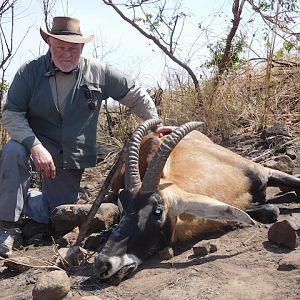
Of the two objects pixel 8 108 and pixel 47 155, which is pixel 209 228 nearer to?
pixel 47 155

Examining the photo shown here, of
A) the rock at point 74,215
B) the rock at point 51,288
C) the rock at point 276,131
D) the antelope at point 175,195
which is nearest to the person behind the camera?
the rock at point 51,288

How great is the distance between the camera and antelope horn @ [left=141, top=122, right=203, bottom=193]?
4535 millimetres

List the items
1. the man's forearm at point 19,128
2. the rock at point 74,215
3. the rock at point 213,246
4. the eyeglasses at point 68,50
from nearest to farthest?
the rock at point 213,246
the man's forearm at point 19,128
the rock at point 74,215
the eyeglasses at point 68,50

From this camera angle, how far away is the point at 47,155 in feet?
16.9

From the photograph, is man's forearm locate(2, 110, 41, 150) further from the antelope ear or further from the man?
the antelope ear

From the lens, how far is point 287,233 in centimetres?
422

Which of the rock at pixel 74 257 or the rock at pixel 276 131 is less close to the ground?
the rock at pixel 276 131

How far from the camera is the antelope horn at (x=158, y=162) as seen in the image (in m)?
4.54

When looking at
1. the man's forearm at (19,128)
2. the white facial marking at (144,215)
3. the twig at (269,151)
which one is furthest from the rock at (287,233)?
the twig at (269,151)

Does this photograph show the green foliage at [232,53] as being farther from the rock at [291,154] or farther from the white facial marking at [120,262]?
the white facial marking at [120,262]

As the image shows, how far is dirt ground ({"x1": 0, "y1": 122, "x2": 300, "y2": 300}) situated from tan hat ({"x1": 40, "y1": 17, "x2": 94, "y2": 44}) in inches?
77.8

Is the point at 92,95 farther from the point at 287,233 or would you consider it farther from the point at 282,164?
the point at 287,233

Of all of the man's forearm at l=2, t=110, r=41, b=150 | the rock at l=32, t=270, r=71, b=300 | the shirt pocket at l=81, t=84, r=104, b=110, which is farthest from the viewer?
the shirt pocket at l=81, t=84, r=104, b=110

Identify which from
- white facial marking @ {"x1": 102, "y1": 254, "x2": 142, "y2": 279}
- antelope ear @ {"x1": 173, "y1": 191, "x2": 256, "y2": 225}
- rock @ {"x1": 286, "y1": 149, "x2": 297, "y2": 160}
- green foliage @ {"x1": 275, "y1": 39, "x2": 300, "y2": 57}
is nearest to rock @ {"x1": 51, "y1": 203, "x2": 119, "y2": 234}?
antelope ear @ {"x1": 173, "y1": 191, "x2": 256, "y2": 225}
